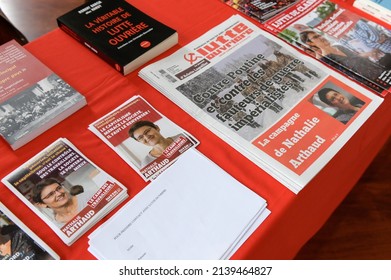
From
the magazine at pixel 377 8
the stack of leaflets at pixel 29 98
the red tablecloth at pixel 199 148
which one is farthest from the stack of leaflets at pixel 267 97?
the magazine at pixel 377 8

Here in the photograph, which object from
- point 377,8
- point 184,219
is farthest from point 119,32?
point 377,8

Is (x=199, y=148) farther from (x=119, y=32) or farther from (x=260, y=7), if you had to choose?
(x=260, y=7)

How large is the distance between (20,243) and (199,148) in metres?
0.36

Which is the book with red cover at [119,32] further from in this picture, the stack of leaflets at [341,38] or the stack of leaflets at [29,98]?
the stack of leaflets at [341,38]

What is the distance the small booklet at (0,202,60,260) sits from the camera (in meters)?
0.61

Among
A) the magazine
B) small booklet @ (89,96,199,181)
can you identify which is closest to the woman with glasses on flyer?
small booklet @ (89,96,199,181)

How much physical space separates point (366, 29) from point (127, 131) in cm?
70

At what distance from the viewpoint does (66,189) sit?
0.69m

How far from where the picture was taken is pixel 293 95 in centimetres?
87

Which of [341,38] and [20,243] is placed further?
[341,38]

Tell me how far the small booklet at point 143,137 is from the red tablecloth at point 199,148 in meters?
0.02

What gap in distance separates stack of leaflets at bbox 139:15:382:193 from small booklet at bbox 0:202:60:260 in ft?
1.25
